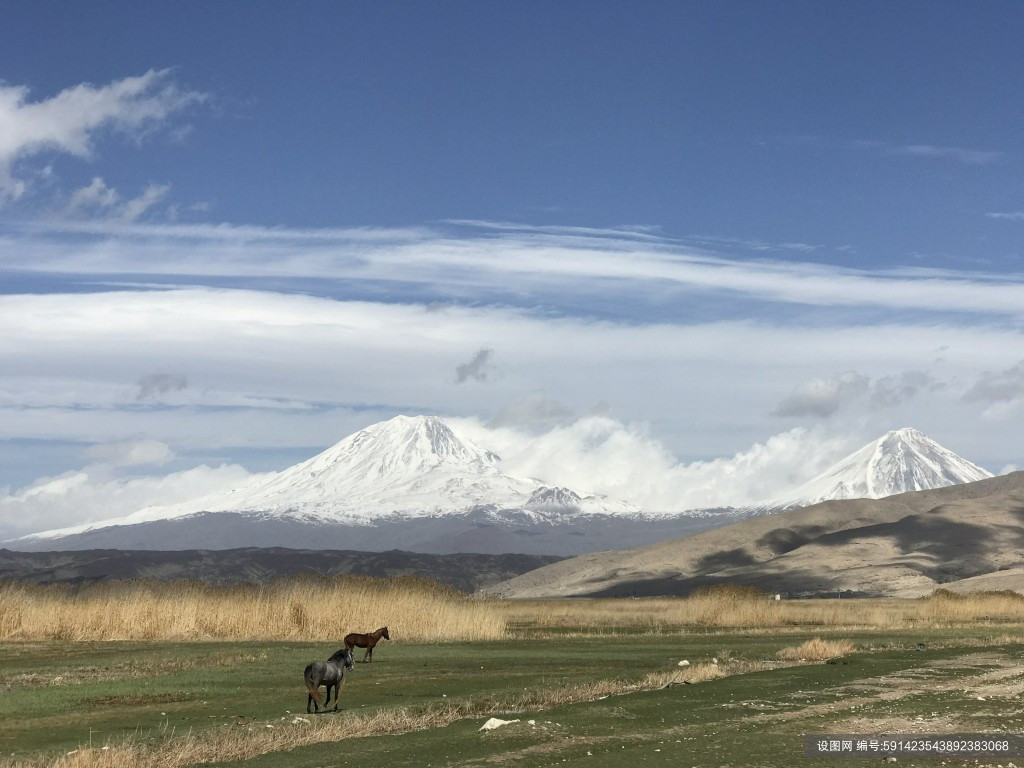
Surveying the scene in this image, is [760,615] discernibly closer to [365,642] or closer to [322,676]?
[365,642]

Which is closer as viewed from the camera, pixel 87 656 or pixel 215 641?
pixel 87 656

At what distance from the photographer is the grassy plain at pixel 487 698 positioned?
17.2 m

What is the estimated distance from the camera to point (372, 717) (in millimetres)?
20875

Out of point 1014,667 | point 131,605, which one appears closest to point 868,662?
point 1014,667

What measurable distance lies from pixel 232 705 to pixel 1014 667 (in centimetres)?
1832

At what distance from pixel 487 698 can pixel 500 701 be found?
0.56m

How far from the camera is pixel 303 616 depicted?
4309 cm

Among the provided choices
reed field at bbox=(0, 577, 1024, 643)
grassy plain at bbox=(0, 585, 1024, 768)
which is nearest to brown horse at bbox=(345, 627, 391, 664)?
grassy plain at bbox=(0, 585, 1024, 768)

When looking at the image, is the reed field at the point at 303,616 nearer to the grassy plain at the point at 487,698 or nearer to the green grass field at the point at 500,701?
the grassy plain at the point at 487,698

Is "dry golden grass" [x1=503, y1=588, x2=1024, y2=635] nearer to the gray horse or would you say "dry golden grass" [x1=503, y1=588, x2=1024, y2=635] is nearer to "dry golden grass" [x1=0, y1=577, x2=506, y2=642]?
"dry golden grass" [x1=0, y1=577, x2=506, y2=642]

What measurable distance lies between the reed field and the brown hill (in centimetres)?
4570

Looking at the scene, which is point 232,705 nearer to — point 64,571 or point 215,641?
point 215,641

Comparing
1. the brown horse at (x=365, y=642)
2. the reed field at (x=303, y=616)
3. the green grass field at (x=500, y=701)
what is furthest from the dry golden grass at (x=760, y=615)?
the brown horse at (x=365, y=642)

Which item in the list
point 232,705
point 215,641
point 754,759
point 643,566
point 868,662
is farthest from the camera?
point 643,566
